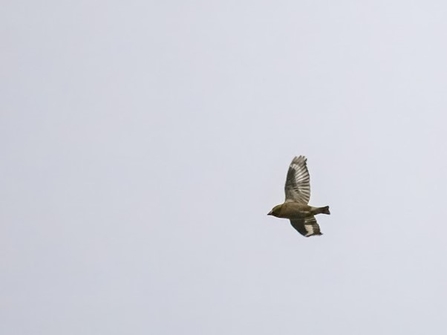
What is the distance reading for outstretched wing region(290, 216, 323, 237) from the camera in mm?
32500

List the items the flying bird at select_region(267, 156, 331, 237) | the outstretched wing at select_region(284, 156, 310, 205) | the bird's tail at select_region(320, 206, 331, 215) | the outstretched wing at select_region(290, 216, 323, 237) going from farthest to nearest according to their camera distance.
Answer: the outstretched wing at select_region(284, 156, 310, 205)
the outstretched wing at select_region(290, 216, 323, 237)
the flying bird at select_region(267, 156, 331, 237)
the bird's tail at select_region(320, 206, 331, 215)

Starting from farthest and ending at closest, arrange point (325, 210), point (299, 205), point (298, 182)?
1. point (298, 182)
2. point (299, 205)
3. point (325, 210)

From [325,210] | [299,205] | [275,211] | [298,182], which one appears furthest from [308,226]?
[298,182]

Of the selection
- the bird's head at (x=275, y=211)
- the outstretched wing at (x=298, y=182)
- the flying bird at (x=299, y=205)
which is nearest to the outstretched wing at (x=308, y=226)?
the flying bird at (x=299, y=205)

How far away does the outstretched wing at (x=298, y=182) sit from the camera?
33344 millimetres

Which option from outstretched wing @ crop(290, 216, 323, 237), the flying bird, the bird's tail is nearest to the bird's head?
the flying bird

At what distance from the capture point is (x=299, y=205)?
32656mm

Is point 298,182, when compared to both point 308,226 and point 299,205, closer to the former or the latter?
point 299,205

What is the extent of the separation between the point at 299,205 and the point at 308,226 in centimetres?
83

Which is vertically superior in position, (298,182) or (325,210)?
(298,182)

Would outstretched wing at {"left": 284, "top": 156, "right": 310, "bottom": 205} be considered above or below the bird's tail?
above

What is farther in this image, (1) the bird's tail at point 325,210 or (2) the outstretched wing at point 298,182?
(2) the outstretched wing at point 298,182

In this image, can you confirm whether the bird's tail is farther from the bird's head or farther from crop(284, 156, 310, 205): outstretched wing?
the bird's head

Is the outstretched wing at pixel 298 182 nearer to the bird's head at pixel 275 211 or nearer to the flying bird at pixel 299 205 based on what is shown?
the flying bird at pixel 299 205
